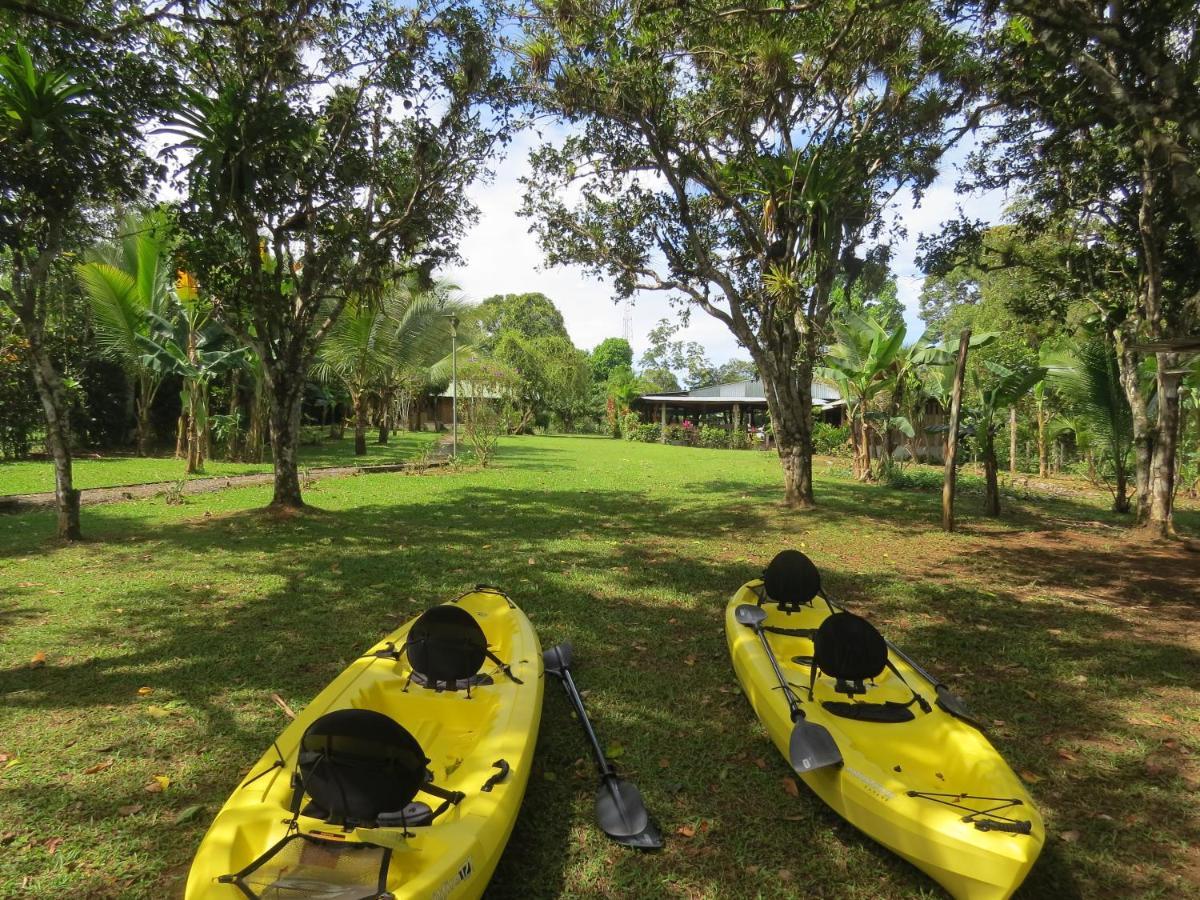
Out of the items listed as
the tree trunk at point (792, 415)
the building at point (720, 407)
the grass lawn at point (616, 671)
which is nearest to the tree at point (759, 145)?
the tree trunk at point (792, 415)

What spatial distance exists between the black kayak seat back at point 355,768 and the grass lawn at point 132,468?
12740 mm

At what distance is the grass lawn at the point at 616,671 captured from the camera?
2.90 m

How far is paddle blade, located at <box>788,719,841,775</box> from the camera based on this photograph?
2957 mm

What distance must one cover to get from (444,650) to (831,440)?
24.9 meters

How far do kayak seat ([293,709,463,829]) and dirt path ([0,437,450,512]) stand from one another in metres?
11.2

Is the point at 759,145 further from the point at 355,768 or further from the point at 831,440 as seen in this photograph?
the point at 831,440

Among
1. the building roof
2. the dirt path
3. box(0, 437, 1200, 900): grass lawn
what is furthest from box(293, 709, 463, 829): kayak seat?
the building roof

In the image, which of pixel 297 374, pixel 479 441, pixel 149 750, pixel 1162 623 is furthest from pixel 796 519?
pixel 479 441

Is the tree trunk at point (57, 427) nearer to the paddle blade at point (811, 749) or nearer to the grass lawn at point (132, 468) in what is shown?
the grass lawn at point (132, 468)

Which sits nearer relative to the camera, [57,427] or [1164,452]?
[57,427]

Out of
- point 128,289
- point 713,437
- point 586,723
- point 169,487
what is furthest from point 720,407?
point 586,723

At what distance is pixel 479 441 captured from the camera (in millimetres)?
18672

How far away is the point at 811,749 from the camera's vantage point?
3.03 meters

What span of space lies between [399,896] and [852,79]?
37.4 feet
